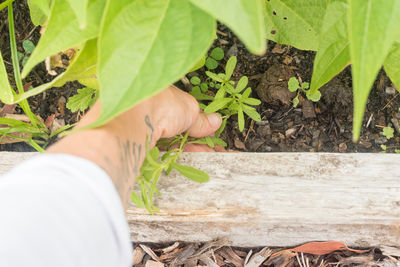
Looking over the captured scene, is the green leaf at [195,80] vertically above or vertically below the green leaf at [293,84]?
above

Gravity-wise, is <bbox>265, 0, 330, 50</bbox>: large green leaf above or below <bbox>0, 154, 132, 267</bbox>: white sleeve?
above

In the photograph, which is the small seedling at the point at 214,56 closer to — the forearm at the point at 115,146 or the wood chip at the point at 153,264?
the forearm at the point at 115,146

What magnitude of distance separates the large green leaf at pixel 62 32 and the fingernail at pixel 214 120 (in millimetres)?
533

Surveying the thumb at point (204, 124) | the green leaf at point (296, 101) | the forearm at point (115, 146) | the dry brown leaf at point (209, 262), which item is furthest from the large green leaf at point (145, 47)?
the dry brown leaf at point (209, 262)

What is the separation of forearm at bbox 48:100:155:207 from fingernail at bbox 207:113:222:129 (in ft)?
1.09

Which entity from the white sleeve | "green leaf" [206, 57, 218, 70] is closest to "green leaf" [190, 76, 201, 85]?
"green leaf" [206, 57, 218, 70]

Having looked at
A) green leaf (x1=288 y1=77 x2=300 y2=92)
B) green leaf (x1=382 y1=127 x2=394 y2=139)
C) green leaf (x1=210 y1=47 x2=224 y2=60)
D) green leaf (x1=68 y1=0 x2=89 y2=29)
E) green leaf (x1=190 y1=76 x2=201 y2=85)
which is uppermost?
green leaf (x1=68 y1=0 x2=89 y2=29)

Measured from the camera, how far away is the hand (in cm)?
52

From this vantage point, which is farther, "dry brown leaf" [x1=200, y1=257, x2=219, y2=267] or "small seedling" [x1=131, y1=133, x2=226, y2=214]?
"dry brown leaf" [x1=200, y1=257, x2=219, y2=267]

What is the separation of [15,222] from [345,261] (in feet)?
3.23

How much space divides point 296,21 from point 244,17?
0.50 metres

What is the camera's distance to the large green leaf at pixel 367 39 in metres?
0.36

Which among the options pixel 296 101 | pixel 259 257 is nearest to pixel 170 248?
pixel 259 257

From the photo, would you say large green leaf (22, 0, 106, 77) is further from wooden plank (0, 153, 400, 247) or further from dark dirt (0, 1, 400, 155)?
dark dirt (0, 1, 400, 155)
